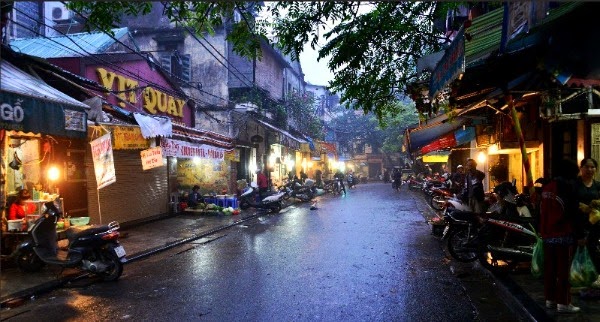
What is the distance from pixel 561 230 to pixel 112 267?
7.12 meters

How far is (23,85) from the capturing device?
810cm

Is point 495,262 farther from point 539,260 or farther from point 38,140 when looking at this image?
point 38,140

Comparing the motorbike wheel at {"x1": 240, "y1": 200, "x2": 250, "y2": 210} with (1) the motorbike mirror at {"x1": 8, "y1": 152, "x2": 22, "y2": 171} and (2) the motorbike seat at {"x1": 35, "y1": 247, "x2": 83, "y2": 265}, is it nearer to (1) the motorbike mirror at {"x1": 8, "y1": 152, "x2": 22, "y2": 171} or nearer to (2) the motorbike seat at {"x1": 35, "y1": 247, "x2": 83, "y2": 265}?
(1) the motorbike mirror at {"x1": 8, "y1": 152, "x2": 22, "y2": 171}

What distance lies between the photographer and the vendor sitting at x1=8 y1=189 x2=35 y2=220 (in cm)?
905

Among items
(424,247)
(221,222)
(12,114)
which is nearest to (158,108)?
(221,222)

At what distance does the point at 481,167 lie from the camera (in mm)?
18234

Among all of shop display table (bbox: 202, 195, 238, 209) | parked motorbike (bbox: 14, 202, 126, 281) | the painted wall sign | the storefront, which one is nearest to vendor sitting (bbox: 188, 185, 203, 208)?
shop display table (bbox: 202, 195, 238, 209)

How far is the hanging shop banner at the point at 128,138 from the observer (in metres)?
11.6

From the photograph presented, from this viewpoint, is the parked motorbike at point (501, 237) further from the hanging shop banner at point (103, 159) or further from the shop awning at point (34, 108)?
the shop awning at point (34, 108)

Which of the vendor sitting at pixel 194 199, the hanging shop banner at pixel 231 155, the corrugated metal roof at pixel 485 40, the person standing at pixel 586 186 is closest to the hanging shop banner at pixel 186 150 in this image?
the hanging shop banner at pixel 231 155

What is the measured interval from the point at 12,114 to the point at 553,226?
27.2 feet

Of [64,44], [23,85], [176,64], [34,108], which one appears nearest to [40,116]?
[34,108]

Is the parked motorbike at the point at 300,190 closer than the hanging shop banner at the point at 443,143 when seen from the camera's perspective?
No

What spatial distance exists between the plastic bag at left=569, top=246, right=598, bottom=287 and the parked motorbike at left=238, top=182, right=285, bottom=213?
46.9 ft
